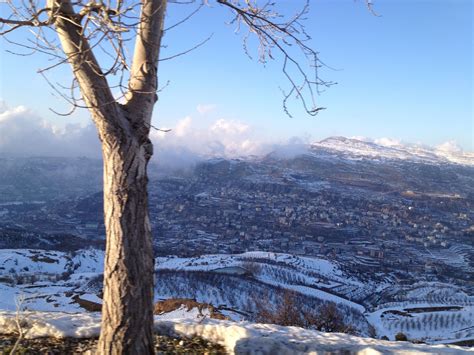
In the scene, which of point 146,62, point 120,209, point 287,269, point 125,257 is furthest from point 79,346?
point 287,269

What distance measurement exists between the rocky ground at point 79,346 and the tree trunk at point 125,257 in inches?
30.6

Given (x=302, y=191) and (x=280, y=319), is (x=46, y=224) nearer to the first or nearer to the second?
(x=302, y=191)

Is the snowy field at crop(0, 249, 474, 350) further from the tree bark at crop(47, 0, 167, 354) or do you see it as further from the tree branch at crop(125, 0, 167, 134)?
the tree branch at crop(125, 0, 167, 134)

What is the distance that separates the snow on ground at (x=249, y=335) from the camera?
3186 millimetres

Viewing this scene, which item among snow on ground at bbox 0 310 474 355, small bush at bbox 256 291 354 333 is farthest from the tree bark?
small bush at bbox 256 291 354 333

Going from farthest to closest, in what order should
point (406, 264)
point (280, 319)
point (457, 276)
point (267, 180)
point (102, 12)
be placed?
point (267, 180) < point (406, 264) < point (457, 276) < point (280, 319) < point (102, 12)

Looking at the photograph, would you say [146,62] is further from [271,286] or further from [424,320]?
[271,286]

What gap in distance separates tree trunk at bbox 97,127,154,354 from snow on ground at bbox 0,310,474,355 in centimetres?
104

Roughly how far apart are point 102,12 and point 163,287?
48389 millimetres

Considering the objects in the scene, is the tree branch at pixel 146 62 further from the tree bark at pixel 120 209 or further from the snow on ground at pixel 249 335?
the snow on ground at pixel 249 335

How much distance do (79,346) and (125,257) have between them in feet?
4.47

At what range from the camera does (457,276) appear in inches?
2544

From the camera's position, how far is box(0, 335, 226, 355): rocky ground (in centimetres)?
323

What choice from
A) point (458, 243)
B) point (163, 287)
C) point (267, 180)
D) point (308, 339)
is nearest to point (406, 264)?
point (458, 243)
